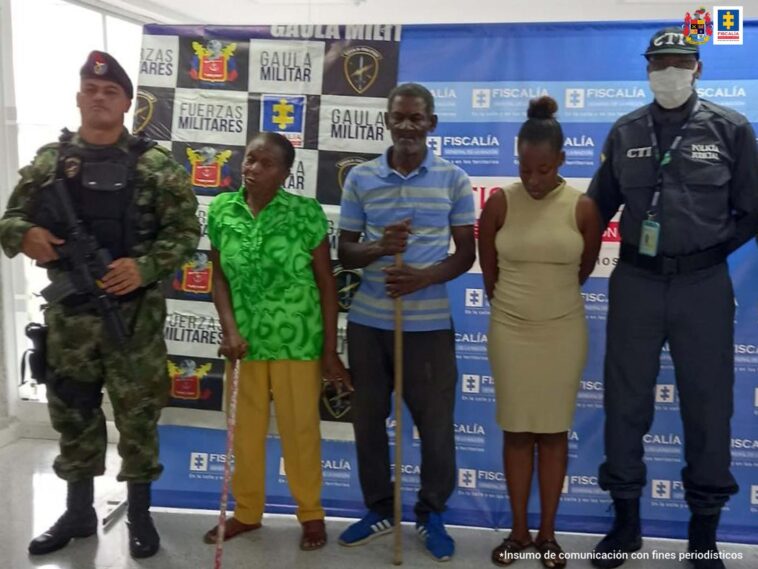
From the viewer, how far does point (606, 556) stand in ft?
8.45

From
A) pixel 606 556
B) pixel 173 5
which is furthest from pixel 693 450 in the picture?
pixel 173 5

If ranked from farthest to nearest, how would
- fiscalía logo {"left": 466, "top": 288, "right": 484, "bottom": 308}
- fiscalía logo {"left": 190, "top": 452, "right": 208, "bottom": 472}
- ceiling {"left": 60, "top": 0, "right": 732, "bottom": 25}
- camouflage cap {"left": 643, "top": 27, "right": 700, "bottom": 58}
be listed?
ceiling {"left": 60, "top": 0, "right": 732, "bottom": 25}
fiscalía logo {"left": 190, "top": 452, "right": 208, "bottom": 472}
fiscalía logo {"left": 466, "top": 288, "right": 484, "bottom": 308}
camouflage cap {"left": 643, "top": 27, "right": 700, "bottom": 58}

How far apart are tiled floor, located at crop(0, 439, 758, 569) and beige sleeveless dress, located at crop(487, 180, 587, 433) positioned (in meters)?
0.65

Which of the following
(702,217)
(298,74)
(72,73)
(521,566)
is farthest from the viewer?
(72,73)

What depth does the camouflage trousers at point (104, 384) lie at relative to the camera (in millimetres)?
2479

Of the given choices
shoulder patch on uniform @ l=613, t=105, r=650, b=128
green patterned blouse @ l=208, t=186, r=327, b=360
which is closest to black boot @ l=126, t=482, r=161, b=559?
green patterned blouse @ l=208, t=186, r=327, b=360

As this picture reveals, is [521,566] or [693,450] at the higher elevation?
[693,450]

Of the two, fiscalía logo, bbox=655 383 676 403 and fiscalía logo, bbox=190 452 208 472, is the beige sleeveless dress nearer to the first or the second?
fiscalía logo, bbox=655 383 676 403

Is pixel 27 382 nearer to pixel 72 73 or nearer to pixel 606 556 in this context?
pixel 72 73

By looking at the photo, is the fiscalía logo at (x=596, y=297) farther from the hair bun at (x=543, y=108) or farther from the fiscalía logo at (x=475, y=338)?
the hair bun at (x=543, y=108)

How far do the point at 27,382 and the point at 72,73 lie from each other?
5.76 ft

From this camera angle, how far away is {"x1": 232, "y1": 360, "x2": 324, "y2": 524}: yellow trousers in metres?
2.56

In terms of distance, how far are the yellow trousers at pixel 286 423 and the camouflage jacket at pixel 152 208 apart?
0.49m

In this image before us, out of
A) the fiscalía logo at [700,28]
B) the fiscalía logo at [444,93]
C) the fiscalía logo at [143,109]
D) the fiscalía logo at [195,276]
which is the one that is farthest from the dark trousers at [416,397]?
the fiscalía logo at [700,28]
